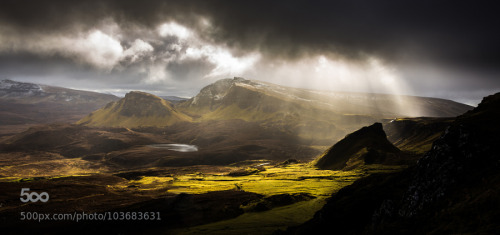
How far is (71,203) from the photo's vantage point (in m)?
76.6

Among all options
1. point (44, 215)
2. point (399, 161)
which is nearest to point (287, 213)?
point (44, 215)

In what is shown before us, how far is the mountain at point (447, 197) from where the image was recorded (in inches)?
832

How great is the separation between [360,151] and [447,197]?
121045 mm

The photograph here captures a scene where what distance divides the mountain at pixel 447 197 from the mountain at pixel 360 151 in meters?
94.6

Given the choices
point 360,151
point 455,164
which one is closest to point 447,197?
point 455,164

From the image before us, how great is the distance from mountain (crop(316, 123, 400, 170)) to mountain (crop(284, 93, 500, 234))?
94.6 m

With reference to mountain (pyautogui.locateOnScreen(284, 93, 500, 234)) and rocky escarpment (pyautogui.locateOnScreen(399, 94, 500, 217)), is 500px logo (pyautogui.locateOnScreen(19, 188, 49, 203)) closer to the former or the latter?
mountain (pyautogui.locateOnScreen(284, 93, 500, 234))

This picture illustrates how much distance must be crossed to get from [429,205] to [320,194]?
47578mm

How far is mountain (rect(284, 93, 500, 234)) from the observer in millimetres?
21125

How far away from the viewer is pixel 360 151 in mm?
140250

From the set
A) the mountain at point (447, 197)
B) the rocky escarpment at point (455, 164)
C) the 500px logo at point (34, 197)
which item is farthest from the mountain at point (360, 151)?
the 500px logo at point (34, 197)

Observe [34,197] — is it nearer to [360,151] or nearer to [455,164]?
[455,164]

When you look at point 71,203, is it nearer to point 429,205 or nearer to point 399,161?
point 429,205

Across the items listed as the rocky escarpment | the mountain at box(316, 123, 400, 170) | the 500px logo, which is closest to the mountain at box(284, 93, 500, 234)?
the rocky escarpment
